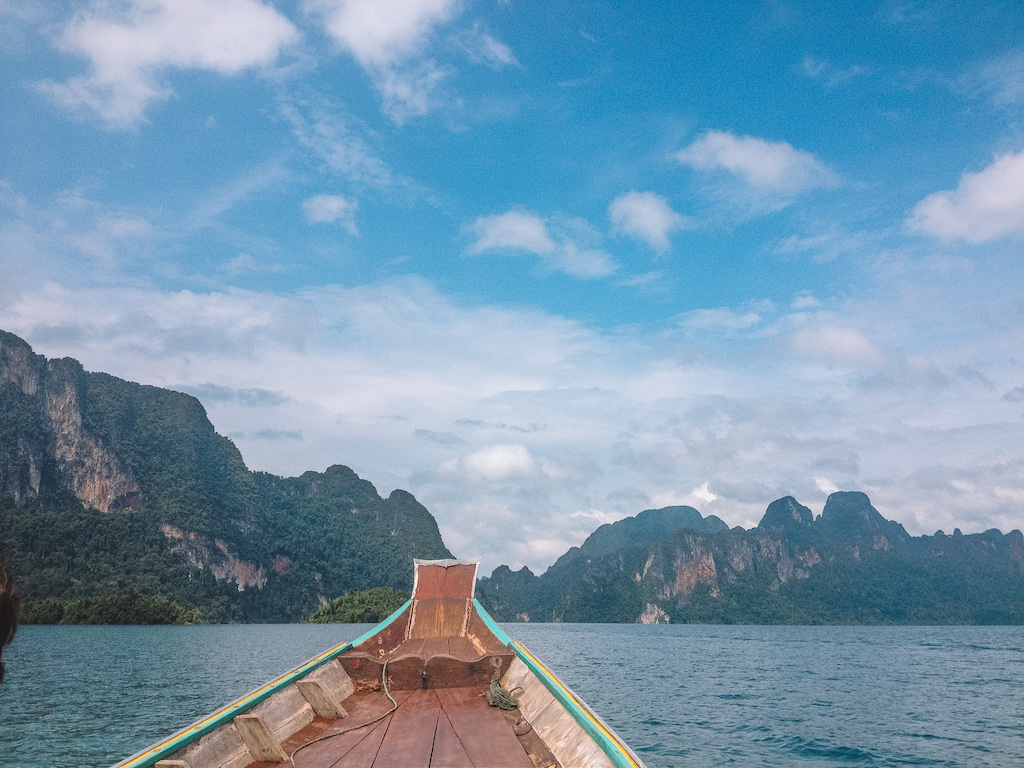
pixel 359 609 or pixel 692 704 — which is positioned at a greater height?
pixel 692 704

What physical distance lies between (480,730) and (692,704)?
1829 centimetres

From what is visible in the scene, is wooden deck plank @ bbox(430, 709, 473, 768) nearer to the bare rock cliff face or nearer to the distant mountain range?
the distant mountain range

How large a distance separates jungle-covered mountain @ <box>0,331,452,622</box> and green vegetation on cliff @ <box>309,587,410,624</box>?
13594mm

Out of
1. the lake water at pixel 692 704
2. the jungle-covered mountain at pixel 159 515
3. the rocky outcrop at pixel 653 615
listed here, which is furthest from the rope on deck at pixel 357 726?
the rocky outcrop at pixel 653 615

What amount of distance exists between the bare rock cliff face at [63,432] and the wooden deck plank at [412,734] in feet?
375

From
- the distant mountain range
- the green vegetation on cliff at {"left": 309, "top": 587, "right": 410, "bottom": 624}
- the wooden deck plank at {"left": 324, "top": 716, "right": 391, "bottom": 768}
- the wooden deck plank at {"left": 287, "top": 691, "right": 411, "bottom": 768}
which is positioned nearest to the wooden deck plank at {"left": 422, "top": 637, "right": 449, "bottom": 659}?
the wooden deck plank at {"left": 287, "top": 691, "right": 411, "bottom": 768}

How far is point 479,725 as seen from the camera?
6.05m

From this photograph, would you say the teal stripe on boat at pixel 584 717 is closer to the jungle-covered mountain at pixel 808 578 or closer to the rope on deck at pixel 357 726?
the rope on deck at pixel 357 726

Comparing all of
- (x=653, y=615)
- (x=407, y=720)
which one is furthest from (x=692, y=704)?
(x=653, y=615)

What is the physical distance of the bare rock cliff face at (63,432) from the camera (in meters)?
103

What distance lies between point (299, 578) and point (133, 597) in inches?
1770

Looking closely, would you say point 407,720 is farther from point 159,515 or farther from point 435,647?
point 159,515

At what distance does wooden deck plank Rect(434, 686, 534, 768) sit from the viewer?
5.11 m

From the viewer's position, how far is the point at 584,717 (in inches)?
210
